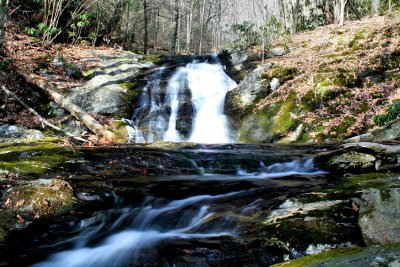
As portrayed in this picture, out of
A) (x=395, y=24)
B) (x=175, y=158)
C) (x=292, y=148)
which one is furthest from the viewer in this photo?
(x=395, y=24)

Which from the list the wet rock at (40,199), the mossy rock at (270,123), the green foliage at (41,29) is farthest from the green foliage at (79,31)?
the wet rock at (40,199)

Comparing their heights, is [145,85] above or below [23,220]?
above

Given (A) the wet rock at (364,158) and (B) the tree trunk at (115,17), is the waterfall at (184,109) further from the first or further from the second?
(B) the tree trunk at (115,17)

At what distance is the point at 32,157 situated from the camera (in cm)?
591

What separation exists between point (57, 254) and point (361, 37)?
14595 mm

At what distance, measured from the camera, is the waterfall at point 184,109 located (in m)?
11.9

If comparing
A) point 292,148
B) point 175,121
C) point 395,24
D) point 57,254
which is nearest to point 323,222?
point 57,254

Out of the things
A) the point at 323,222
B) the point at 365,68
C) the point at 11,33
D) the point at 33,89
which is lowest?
the point at 323,222

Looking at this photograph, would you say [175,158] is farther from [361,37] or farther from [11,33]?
[11,33]

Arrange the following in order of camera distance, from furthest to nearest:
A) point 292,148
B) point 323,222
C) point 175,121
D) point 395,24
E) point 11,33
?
point 11,33 < point 395,24 < point 175,121 < point 292,148 < point 323,222

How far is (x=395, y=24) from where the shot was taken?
529 inches

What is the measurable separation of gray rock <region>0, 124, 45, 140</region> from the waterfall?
3100 millimetres

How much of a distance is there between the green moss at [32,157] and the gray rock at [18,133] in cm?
253

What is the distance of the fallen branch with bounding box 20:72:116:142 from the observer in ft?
30.9
